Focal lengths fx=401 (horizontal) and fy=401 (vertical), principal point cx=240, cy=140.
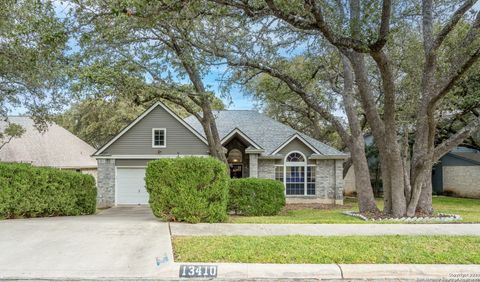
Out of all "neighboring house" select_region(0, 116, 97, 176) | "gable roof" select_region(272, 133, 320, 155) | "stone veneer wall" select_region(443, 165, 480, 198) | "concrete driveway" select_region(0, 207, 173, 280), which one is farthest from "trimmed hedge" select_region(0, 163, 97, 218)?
"stone veneer wall" select_region(443, 165, 480, 198)

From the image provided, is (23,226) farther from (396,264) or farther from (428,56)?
(428,56)

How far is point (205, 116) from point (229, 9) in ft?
25.6

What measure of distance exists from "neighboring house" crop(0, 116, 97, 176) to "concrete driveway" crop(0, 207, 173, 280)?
57.4 feet

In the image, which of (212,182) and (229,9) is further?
(229,9)

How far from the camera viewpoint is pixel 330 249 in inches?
263

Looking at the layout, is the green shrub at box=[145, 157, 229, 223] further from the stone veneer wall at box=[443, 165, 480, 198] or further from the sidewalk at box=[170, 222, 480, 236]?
the stone veneer wall at box=[443, 165, 480, 198]

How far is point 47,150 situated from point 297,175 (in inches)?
641

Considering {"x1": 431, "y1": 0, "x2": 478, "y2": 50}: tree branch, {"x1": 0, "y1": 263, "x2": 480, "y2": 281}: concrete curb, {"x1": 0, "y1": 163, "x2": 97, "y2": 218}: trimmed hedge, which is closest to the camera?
{"x1": 0, "y1": 263, "x2": 480, "y2": 281}: concrete curb

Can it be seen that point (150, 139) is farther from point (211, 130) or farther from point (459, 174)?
point (459, 174)

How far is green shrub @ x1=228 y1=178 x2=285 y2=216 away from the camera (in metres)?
15.0

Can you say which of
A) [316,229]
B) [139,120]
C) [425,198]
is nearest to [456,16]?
[425,198]

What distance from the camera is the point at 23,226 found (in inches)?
354

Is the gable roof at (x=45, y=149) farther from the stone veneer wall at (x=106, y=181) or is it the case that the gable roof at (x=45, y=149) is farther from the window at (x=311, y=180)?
the window at (x=311, y=180)

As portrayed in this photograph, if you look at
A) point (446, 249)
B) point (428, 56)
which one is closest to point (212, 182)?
point (446, 249)
